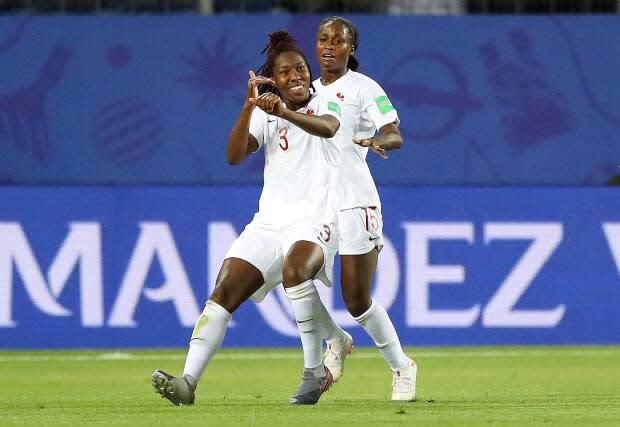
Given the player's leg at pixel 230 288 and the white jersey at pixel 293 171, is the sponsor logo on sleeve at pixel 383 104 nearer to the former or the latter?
the white jersey at pixel 293 171

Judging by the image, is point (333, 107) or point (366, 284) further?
point (366, 284)

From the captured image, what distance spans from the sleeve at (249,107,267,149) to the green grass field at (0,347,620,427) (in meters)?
1.40

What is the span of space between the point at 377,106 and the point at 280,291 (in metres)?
4.75

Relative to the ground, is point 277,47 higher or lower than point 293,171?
higher

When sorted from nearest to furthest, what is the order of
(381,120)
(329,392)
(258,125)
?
1. (258,125)
2. (381,120)
3. (329,392)

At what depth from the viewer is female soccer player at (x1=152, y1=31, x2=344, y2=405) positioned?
8.06 m

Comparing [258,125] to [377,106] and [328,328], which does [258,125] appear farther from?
[328,328]

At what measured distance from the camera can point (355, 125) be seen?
8.68 m

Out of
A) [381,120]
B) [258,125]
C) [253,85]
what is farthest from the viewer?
[381,120]

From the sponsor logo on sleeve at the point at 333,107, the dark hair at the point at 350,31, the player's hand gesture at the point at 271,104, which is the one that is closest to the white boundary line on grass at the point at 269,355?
the dark hair at the point at 350,31

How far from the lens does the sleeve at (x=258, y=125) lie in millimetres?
8312

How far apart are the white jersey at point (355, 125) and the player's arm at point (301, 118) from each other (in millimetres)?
586

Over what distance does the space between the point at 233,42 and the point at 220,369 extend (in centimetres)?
662

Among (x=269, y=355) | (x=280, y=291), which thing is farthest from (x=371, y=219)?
(x=280, y=291)
